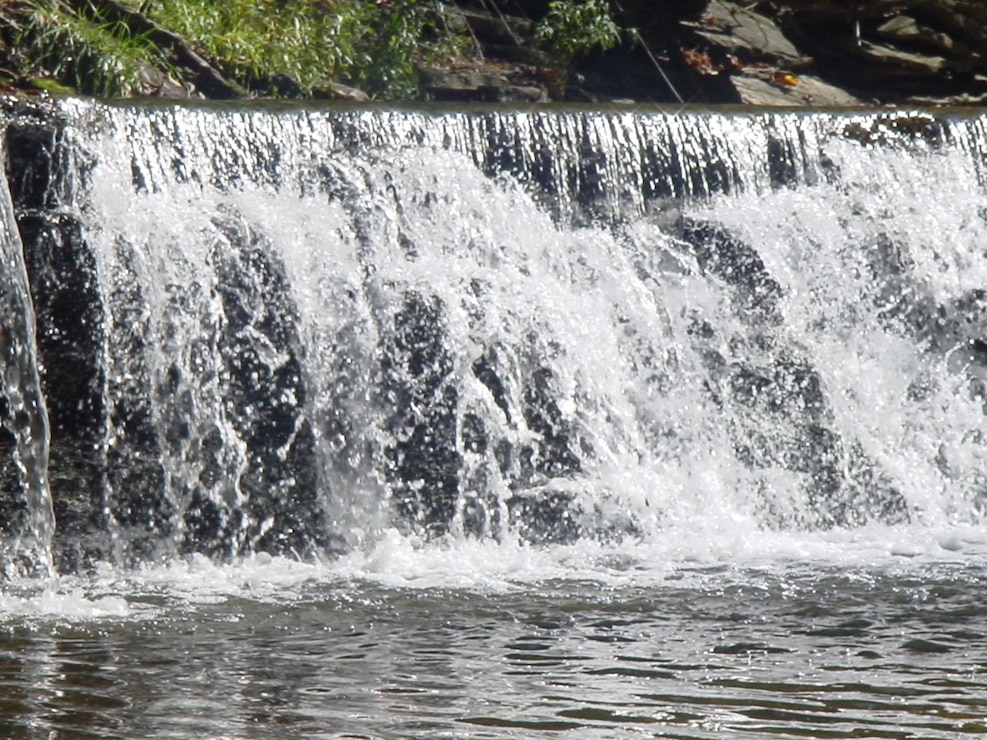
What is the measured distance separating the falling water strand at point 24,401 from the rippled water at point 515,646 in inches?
8.6

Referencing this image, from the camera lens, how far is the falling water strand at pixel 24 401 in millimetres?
6191

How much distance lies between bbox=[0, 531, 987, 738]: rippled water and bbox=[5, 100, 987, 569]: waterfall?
563 mm

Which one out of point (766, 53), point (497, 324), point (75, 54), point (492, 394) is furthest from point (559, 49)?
point (492, 394)

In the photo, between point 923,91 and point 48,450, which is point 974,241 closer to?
point 923,91

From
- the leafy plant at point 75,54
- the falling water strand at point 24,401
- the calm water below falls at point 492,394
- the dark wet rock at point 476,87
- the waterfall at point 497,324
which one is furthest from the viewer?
the dark wet rock at point 476,87

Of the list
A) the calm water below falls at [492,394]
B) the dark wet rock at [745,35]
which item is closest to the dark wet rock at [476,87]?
the dark wet rock at [745,35]

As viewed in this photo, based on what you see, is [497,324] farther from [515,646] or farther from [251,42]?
[251,42]

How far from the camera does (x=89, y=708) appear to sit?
384 cm

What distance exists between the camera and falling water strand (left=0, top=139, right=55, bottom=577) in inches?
244

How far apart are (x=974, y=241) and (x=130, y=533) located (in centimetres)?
477

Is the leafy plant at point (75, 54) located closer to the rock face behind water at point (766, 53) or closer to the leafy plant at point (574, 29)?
the rock face behind water at point (766, 53)

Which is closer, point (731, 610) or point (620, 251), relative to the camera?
point (731, 610)

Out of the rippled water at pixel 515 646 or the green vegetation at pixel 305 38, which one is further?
the green vegetation at pixel 305 38

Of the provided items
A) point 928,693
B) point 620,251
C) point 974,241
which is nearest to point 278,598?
point 928,693
